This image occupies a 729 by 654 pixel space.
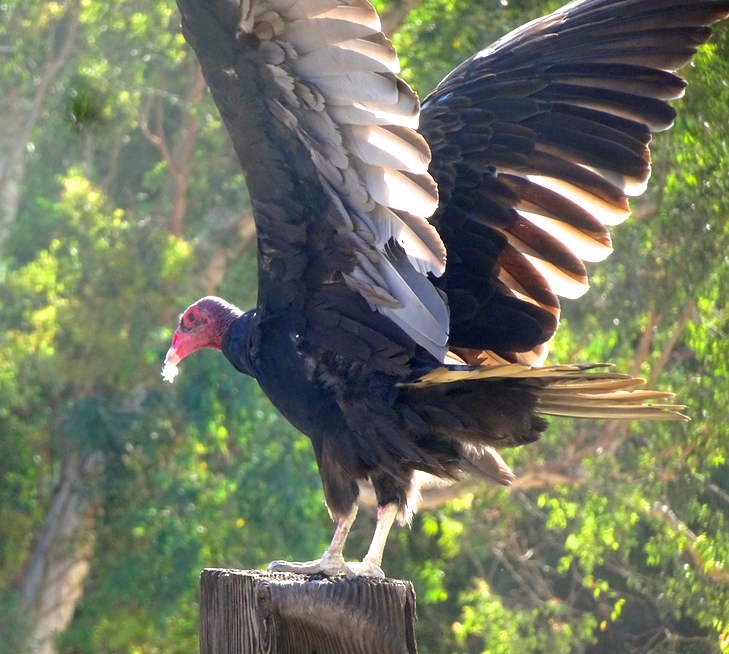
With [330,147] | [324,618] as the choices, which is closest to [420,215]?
[330,147]

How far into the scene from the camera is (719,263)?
558cm

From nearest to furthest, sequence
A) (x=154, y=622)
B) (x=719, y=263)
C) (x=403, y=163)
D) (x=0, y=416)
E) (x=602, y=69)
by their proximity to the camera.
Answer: (x=403, y=163) → (x=602, y=69) → (x=719, y=263) → (x=154, y=622) → (x=0, y=416)

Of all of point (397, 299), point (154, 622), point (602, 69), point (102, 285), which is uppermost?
point (602, 69)

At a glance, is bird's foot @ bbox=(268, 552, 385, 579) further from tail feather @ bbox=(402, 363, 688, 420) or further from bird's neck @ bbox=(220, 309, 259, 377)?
bird's neck @ bbox=(220, 309, 259, 377)

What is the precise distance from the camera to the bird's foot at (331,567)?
275cm

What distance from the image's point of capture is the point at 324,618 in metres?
2.11

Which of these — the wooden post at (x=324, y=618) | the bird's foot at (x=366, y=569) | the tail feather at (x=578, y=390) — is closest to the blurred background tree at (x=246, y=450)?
the tail feather at (x=578, y=390)

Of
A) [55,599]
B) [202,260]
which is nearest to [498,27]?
[202,260]

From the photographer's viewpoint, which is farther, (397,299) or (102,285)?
(102,285)

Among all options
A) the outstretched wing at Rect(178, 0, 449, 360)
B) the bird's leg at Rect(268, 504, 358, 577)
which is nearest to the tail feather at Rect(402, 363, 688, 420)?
the outstretched wing at Rect(178, 0, 449, 360)

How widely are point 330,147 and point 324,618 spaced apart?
1.27 m

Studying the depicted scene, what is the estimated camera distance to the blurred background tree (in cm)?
637

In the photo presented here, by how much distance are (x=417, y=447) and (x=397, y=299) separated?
44 centimetres

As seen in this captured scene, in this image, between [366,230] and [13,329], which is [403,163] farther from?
[13,329]
